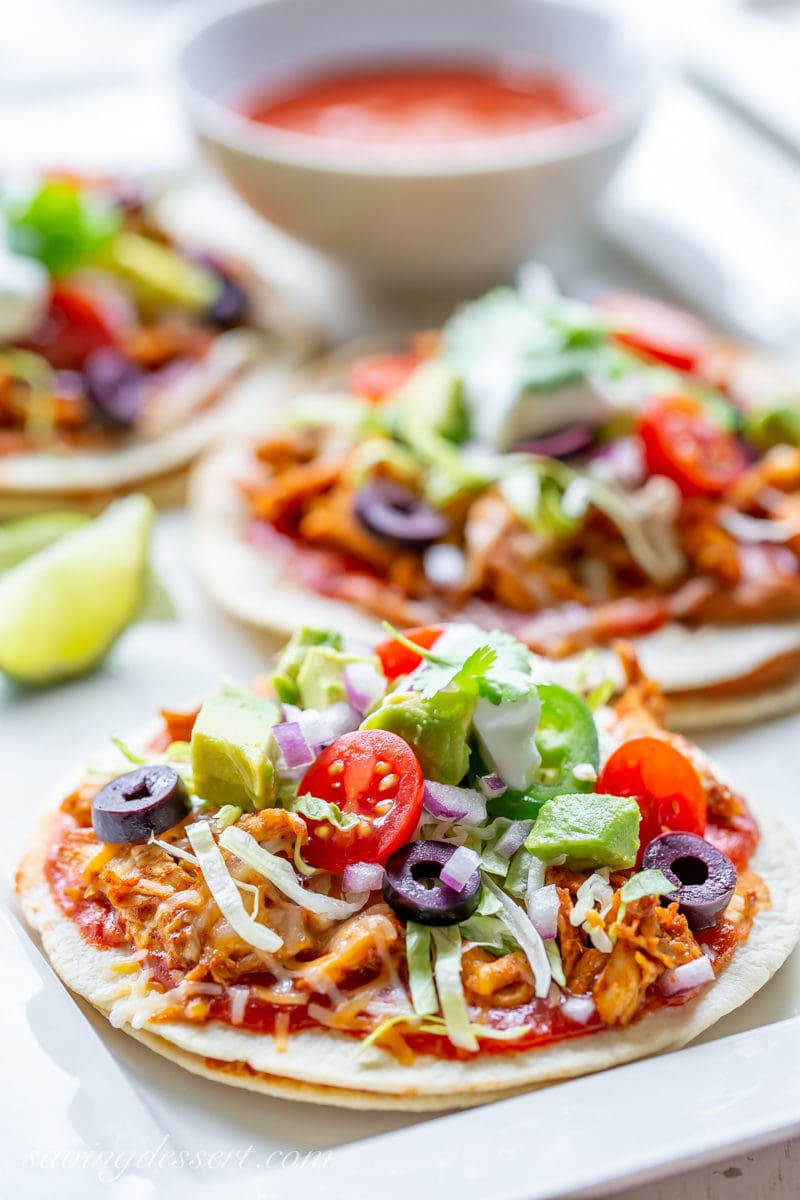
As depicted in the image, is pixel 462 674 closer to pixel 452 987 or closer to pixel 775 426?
pixel 452 987

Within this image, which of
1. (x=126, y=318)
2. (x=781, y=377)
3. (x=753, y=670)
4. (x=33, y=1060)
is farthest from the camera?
(x=126, y=318)

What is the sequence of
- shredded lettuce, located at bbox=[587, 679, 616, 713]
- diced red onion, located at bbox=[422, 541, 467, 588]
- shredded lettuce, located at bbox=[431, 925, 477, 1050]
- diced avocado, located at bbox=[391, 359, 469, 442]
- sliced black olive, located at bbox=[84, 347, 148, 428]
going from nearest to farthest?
shredded lettuce, located at bbox=[431, 925, 477, 1050]
shredded lettuce, located at bbox=[587, 679, 616, 713]
diced red onion, located at bbox=[422, 541, 467, 588]
diced avocado, located at bbox=[391, 359, 469, 442]
sliced black olive, located at bbox=[84, 347, 148, 428]

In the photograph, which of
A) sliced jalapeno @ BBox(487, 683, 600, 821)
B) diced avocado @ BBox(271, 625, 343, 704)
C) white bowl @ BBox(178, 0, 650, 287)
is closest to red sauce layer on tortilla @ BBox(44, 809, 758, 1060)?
sliced jalapeno @ BBox(487, 683, 600, 821)

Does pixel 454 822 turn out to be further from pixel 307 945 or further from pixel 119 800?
pixel 119 800

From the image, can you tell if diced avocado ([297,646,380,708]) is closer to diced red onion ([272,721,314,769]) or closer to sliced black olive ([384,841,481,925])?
diced red onion ([272,721,314,769])

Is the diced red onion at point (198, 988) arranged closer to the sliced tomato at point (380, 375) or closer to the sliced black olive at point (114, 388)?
the sliced tomato at point (380, 375)

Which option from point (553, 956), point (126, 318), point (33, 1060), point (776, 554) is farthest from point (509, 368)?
point (33, 1060)
